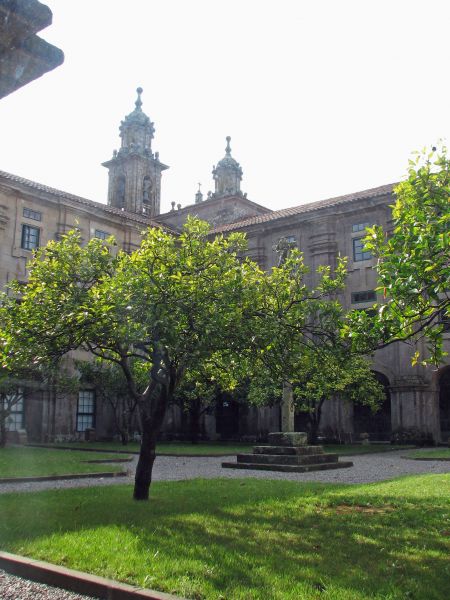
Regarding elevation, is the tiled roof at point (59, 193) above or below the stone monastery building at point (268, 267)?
above

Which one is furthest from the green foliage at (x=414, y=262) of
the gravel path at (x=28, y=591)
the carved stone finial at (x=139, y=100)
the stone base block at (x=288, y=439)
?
the carved stone finial at (x=139, y=100)

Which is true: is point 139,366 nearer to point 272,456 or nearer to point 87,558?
point 272,456

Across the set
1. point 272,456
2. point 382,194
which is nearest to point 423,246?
point 272,456

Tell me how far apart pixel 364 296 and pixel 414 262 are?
2484 centimetres

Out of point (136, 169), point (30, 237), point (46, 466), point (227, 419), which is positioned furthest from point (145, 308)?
point (136, 169)

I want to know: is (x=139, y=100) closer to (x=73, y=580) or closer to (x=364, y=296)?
(x=364, y=296)

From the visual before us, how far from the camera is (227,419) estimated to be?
36062mm

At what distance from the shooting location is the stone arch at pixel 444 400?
2984 cm

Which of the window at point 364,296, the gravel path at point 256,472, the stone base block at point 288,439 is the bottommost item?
the gravel path at point 256,472

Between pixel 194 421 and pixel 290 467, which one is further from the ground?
pixel 194 421

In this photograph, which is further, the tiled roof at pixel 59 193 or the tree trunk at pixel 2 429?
the tiled roof at pixel 59 193

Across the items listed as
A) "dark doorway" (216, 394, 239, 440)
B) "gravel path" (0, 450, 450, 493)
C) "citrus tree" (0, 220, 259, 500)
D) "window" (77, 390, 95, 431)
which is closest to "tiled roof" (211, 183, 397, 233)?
"dark doorway" (216, 394, 239, 440)

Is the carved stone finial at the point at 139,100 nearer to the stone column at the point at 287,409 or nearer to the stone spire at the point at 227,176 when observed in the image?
the stone spire at the point at 227,176

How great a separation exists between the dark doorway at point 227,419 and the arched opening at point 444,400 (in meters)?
11.3
